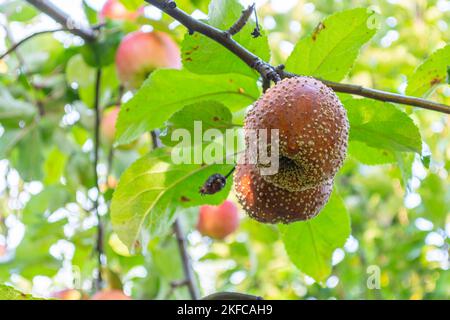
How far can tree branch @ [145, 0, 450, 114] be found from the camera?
3.05 ft

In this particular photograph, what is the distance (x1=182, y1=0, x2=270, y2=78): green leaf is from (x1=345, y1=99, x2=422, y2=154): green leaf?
0.18 m

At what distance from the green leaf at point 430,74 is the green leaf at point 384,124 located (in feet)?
0.60

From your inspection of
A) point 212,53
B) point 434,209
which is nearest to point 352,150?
point 212,53

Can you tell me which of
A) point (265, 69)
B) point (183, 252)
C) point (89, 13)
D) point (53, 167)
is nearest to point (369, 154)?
point (265, 69)

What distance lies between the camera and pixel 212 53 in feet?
3.41

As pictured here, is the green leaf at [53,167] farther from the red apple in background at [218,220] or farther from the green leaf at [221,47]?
the green leaf at [221,47]

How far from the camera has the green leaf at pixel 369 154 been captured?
1119 mm

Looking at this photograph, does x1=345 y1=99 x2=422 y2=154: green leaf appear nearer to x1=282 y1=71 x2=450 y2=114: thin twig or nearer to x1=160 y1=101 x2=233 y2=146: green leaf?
x1=282 y1=71 x2=450 y2=114: thin twig

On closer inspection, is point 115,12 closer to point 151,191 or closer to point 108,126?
point 108,126

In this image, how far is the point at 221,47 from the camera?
1029 millimetres

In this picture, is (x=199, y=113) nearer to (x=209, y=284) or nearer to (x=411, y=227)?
(x=209, y=284)

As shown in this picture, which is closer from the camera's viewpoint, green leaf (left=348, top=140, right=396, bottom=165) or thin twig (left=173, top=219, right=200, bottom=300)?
green leaf (left=348, top=140, right=396, bottom=165)

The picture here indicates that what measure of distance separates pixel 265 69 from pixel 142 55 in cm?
81

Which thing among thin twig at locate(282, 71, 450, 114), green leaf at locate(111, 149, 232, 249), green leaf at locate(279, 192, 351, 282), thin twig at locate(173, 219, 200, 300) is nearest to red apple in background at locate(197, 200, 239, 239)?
thin twig at locate(173, 219, 200, 300)
